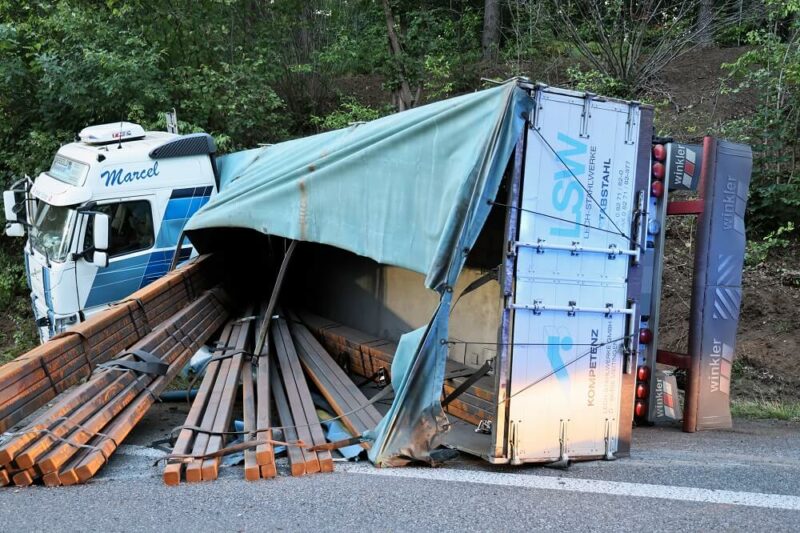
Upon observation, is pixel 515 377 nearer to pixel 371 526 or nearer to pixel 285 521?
pixel 371 526

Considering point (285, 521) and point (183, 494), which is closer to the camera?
point (285, 521)

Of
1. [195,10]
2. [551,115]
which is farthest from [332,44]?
[551,115]

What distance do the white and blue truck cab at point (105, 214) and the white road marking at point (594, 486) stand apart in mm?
4989

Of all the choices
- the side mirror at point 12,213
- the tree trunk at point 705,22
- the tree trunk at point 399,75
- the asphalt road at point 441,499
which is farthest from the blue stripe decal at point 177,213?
the tree trunk at point 705,22

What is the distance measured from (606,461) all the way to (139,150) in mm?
6859

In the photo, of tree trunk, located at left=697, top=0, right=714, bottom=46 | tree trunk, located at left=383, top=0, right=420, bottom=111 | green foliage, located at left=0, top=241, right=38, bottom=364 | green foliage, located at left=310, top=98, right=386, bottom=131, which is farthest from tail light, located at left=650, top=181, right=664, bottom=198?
green foliage, located at left=0, top=241, right=38, bottom=364

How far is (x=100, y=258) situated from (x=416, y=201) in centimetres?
458

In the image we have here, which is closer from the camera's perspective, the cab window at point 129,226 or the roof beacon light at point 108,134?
the cab window at point 129,226

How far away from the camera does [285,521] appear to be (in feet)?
12.6

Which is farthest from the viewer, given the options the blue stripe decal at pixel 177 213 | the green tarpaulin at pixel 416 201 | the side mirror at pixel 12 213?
the blue stripe decal at pixel 177 213

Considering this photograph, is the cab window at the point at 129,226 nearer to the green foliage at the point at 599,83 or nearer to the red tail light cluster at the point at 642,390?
the red tail light cluster at the point at 642,390

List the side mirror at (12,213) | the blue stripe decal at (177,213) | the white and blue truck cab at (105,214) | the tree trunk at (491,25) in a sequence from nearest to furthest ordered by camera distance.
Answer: the white and blue truck cab at (105,214), the side mirror at (12,213), the blue stripe decal at (177,213), the tree trunk at (491,25)

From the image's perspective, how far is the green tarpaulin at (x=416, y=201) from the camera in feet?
15.1

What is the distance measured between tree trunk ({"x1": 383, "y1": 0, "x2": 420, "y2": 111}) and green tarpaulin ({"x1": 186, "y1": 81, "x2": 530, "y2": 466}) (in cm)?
859
